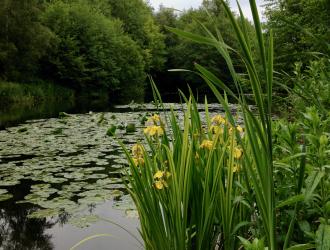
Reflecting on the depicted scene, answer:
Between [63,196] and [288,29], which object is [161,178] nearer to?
[63,196]

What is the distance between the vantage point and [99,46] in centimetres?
2959

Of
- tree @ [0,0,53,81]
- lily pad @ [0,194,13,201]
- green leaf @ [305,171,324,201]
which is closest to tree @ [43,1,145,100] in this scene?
tree @ [0,0,53,81]

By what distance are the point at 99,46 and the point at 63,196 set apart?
25780 millimetres

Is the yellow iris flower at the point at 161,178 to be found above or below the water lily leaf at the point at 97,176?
above

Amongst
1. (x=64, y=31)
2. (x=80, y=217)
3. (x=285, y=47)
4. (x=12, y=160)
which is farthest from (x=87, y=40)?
(x=80, y=217)

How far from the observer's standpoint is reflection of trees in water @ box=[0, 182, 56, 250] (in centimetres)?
397

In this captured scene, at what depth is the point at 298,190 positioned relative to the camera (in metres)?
1.51

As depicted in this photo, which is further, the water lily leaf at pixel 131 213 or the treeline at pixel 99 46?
the treeline at pixel 99 46

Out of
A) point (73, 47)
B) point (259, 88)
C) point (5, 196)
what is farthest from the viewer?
point (73, 47)

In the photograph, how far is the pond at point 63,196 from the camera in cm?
414

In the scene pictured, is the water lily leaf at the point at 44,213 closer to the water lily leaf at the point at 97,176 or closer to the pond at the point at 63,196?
the pond at the point at 63,196

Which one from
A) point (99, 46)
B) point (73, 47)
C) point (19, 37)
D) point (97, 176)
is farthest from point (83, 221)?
point (99, 46)

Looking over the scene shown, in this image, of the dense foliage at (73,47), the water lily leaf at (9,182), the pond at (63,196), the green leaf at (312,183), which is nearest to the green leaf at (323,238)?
the green leaf at (312,183)

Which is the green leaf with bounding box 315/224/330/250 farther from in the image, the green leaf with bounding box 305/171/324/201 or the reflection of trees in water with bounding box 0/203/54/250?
the reflection of trees in water with bounding box 0/203/54/250
